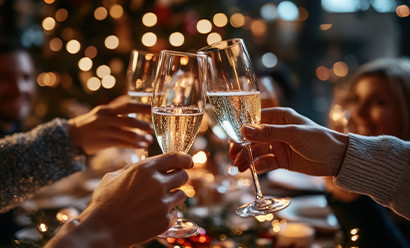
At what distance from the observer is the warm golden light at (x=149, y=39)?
11.3 ft

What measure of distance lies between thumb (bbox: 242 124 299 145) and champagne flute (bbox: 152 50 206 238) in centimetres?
12

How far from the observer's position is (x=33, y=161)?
1192 mm

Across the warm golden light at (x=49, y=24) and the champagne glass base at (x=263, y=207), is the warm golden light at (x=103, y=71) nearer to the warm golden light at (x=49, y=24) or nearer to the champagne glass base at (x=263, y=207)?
the warm golden light at (x=49, y=24)

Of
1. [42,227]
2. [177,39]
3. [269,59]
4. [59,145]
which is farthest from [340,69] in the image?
[42,227]

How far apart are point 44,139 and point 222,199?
2.36ft

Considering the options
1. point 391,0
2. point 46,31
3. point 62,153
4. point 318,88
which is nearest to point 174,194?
point 62,153

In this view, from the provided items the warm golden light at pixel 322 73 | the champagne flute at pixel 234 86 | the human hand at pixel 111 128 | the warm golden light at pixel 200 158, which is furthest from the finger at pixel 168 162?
the warm golden light at pixel 322 73

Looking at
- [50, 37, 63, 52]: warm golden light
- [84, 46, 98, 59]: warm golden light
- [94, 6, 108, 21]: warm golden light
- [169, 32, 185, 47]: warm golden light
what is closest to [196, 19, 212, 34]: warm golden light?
[169, 32, 185, 47]: warm golden light

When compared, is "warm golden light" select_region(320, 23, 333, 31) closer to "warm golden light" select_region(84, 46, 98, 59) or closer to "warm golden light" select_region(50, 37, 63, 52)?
"warm golden light" select_region(84, 46, 98, 59)

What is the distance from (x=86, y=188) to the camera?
5.55 feet

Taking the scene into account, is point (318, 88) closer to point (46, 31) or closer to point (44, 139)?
point (46, 31)

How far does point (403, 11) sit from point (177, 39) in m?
2.19

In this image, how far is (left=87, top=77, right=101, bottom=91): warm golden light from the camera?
360 centimetres

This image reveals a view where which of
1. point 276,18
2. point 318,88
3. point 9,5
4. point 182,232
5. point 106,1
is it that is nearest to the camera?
point 182,232
